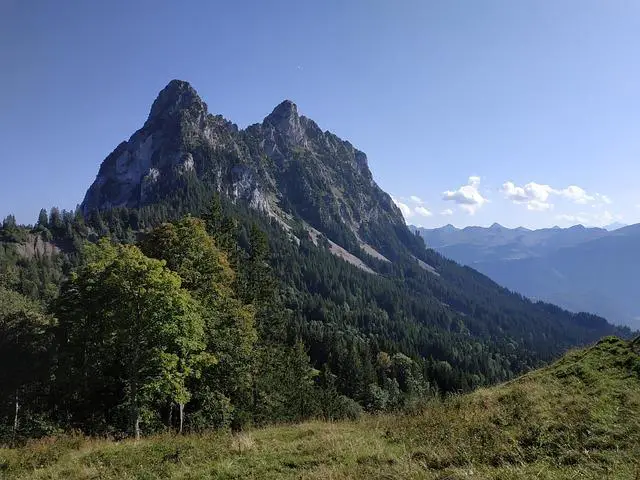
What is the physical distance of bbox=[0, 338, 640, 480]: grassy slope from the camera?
27.9 ft

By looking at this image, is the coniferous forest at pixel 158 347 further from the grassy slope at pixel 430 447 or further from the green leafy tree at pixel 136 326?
the grassy slope at pixel 430 447

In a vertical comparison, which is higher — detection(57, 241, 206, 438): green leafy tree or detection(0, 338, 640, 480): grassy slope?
detection(57, 241, 206, 438): green leafy tree

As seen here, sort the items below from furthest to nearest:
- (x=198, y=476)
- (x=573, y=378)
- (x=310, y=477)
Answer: (x=573, y=378) < (x=198, y=476) < (x=310, y=477)

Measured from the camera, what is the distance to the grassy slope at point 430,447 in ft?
27.9

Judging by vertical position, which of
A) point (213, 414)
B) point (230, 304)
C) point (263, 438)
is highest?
point (230, 304)

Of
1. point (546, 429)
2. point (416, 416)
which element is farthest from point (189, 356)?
point (546, 429)

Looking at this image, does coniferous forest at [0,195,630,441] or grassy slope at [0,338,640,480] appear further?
coniferous forest at [0,195,630,441]

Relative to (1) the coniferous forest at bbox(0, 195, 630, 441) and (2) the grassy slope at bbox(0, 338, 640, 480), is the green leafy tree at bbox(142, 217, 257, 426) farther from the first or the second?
(2) the grassy slope at bbox(0, 338, 640, 480)

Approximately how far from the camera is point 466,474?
779 cm

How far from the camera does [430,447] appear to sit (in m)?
10.2

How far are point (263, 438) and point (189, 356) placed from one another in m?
14.5

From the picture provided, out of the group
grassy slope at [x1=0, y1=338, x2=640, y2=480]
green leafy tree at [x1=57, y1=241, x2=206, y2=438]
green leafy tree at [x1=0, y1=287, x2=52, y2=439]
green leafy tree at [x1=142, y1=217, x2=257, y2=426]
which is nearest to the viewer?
grassy slope at [x1=0, y1=338, x2=640, y2=480]

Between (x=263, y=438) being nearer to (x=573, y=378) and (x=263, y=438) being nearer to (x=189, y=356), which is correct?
(x=573, y=378)

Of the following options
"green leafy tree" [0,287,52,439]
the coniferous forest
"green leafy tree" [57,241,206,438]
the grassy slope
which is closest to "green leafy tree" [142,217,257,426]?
the coniferous forest
